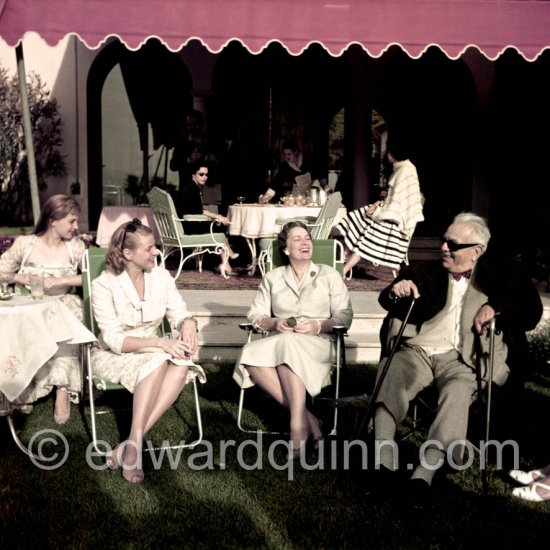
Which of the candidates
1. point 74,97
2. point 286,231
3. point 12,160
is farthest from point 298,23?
point 12,160

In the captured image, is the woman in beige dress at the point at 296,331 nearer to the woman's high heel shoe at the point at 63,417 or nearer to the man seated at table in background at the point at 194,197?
the woman's high heel shoe at the point at 63,417

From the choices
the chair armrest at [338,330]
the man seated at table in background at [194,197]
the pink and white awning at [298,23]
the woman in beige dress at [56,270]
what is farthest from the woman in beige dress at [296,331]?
the man seated at table in background at [194,197]

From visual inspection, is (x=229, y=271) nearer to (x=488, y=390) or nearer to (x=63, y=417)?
(x=63, y=417)

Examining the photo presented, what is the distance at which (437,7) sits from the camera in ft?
21.5

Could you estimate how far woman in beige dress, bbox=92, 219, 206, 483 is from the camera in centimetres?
443

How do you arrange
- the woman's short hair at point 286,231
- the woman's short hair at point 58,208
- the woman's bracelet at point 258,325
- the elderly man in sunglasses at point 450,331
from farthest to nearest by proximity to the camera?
the woman's short hair at point 58,208
the woman's short hair at point 286,231
the woman's bracelet at point 258,325
the elderly man in sunglasses at point 450,331

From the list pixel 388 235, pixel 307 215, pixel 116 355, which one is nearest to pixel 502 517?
pixel 116 355

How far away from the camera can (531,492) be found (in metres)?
3.97

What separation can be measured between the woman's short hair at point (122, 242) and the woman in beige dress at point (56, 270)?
2.11 ft

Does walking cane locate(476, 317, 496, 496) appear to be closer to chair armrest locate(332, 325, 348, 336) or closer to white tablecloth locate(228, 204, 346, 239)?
chair armrest locate(332, 325, 348, 336)

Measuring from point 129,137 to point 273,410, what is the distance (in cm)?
940

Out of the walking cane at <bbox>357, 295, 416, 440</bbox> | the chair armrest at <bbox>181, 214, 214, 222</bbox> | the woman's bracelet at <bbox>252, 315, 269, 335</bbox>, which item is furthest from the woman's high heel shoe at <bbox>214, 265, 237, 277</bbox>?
the walking cane at <bbox>357, 295, 416, 440</bbox>

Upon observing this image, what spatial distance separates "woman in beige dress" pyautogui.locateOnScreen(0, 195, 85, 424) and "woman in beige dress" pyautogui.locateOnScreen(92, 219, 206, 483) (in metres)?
0.42

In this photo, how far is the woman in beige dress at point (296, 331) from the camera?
4.69m
